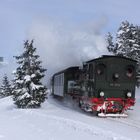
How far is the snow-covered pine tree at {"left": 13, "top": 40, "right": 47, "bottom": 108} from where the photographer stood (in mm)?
25531

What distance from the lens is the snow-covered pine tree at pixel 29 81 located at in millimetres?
25531

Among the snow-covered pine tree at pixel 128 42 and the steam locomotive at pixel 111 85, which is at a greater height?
the snow-covered pine tree at pixel 128 42

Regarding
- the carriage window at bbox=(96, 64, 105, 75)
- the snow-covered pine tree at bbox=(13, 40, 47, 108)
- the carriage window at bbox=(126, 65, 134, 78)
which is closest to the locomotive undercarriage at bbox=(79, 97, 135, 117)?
the carriage window at bbox=(126, 65, 134, 78)

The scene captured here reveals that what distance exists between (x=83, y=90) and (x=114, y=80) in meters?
3.59

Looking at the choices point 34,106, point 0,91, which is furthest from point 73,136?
point 0,91

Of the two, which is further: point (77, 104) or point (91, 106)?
point (77, 104)

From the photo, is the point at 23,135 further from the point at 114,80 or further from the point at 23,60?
the point at 23,60

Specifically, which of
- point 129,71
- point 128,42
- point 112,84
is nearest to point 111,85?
point 112,84

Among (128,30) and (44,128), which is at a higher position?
(128,30)

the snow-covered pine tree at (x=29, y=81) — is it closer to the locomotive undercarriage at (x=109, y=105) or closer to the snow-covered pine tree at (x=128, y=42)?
the locomotive undercarriage at (x=109, y=105)

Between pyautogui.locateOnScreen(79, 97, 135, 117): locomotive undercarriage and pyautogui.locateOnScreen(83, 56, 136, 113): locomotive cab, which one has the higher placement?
pyautogui.locateOnScreen(83, 56, 136, 113): locomotive cab

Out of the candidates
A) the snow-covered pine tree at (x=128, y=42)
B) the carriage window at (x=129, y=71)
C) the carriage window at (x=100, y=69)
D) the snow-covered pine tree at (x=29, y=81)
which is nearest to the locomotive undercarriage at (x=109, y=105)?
the carriage window at (x=129, y=71)

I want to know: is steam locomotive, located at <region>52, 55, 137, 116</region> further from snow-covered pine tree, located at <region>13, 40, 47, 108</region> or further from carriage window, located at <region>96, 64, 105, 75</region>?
snow-covered pine tree, located at <region>13, 40, 47, 108</region>

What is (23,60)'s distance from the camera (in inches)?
1045
